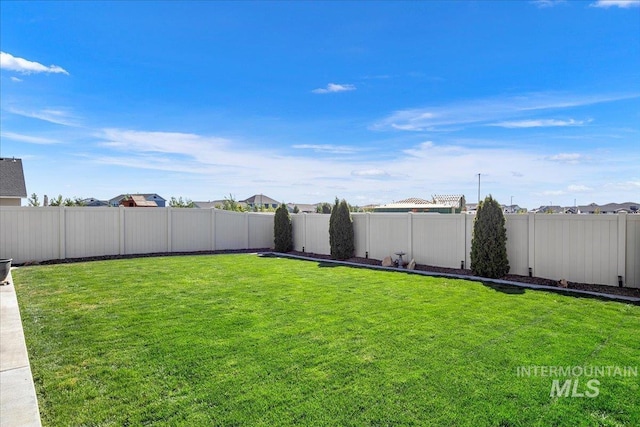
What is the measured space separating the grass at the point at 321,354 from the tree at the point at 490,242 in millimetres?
1651

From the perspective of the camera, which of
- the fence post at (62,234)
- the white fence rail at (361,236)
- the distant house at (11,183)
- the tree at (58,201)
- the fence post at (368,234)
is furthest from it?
the tree at (58,201)

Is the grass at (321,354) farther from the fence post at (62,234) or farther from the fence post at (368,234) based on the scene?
the fence post at (62,234)

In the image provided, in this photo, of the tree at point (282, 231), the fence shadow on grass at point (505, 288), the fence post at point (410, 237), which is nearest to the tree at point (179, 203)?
the tree at point (282, 231)

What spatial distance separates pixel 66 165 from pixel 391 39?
16.3 metres

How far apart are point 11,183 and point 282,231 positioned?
41.1 feet

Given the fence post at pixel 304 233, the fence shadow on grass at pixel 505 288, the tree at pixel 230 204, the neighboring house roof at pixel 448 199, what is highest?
the neighboring house roof at pixel 448 199

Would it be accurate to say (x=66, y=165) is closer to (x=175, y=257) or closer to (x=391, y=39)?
(x=175, y=257)

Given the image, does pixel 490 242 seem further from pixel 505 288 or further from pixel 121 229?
pixel 121 229

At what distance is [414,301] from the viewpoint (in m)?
6.22

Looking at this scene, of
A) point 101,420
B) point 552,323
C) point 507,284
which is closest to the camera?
point 101,420

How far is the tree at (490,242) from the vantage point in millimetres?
8836

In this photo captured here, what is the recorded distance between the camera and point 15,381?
10.8 feet

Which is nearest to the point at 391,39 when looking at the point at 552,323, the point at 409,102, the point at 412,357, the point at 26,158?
the point at 409,102

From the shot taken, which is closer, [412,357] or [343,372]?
[343,372]
